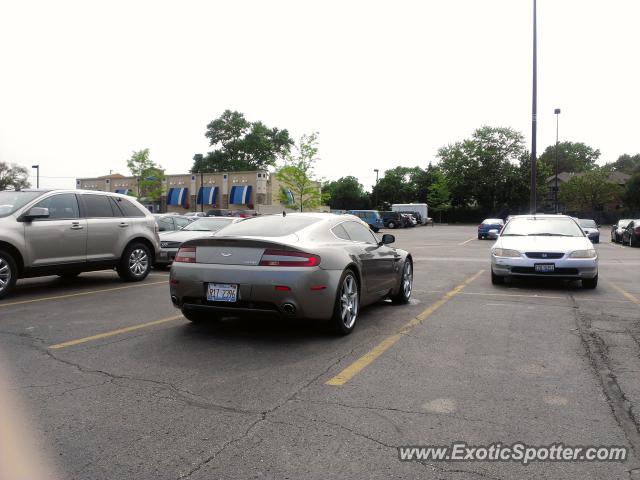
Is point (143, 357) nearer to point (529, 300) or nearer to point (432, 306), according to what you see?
point (432, 306)

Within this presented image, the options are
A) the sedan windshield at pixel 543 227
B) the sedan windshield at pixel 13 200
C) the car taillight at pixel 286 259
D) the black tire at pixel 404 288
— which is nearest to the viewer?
the car taillight at pixel 286 259

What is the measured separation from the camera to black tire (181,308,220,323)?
6.44 metres

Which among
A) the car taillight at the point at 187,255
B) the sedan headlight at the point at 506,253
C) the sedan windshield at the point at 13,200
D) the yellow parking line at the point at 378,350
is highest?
the sedan windshield at the point at 13,200

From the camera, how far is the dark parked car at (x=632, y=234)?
25891mm

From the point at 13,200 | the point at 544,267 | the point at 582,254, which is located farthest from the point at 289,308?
the point at 582,254

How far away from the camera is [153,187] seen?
5744 centimetres

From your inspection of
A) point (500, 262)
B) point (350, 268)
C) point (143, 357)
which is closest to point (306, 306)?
point (350, 268)

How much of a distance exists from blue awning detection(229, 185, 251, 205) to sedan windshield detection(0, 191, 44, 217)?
4639 cm

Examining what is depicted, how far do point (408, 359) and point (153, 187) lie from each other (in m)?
55.9

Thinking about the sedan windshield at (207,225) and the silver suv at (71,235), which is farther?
the sedan windshield at (207,225)

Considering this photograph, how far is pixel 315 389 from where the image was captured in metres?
4.21

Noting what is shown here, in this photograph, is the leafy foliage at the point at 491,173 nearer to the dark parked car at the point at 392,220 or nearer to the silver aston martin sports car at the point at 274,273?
the dark parked car at the point at 392,220

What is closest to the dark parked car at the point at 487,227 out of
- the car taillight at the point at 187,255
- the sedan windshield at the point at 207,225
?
the sedan windshield at the point at 207,225

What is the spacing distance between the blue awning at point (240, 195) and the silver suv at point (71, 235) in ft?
147
